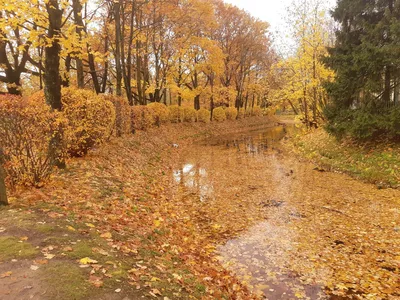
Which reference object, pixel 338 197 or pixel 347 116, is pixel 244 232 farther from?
pixel 347 116

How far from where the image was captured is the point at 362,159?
13.2 metres

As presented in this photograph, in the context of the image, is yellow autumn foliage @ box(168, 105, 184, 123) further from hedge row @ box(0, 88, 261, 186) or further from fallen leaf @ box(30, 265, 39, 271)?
fallen leaf @ box(30, 265, 39, 271)

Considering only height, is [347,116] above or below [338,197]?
above

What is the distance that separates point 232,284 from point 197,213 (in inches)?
146

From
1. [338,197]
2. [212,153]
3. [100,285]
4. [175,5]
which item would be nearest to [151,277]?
[100,285]

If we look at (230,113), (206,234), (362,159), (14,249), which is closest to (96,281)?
(14,249)

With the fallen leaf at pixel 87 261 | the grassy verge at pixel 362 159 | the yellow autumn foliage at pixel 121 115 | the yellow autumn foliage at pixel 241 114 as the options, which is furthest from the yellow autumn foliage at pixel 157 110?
the yellow autumn foliage at pixel 241 114

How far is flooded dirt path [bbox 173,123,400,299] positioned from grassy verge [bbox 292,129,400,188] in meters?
0.71

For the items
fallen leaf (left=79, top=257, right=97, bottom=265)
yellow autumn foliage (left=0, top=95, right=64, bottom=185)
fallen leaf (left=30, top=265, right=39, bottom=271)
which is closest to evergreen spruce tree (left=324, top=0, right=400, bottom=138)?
fallen leaf (left=79, top=257, right=97, bottom=265)

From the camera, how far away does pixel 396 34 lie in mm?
11555

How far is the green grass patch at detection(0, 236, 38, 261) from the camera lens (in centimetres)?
419

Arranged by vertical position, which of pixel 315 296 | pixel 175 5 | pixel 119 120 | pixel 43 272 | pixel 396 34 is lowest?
pixel 315 296

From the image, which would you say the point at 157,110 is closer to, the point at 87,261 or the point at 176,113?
the point at 176,113

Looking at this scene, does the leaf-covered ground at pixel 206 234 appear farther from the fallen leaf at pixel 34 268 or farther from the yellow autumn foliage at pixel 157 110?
the yellow autumn foliage at pixel 157 110
